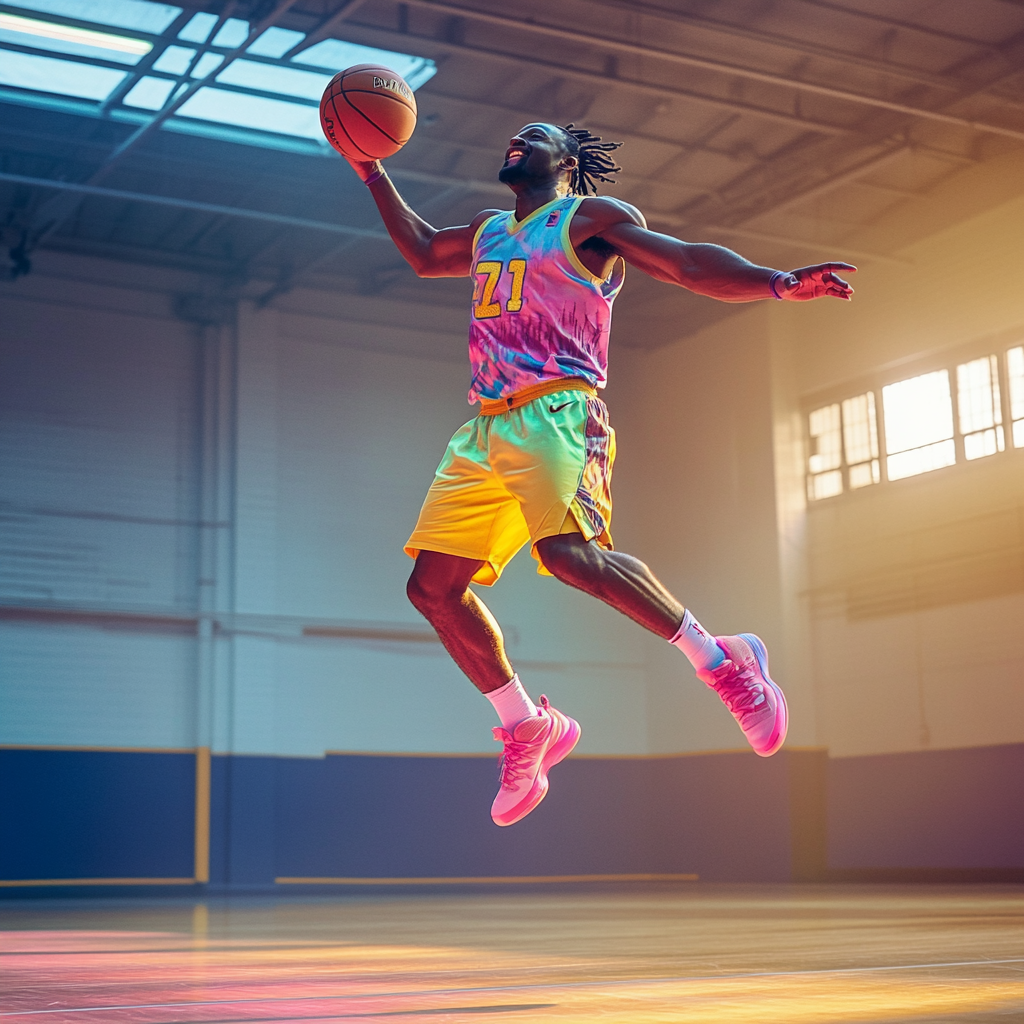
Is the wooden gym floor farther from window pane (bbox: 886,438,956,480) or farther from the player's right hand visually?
window pane (bbox: 886,438,956,480)

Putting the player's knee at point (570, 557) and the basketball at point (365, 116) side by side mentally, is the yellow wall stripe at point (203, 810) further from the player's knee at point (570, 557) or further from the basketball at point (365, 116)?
the player's knee at point (570, 557)

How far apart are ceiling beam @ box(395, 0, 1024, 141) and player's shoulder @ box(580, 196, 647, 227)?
5997 millimetres

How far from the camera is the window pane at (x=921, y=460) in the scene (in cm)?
1128

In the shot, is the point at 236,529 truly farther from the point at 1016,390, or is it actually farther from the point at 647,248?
the point at 647,248

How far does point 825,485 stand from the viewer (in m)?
12.5

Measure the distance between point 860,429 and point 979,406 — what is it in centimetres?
131

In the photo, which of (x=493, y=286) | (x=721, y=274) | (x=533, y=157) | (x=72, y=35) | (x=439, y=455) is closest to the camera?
(x=721, y=274)

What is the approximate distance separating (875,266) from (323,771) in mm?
6590

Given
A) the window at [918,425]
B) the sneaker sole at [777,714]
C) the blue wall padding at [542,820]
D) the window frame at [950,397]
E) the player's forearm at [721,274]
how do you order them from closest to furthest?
the player's forearm at [721,274]
the sneaker sole at [777,714]
the window frame at [950,397]
the window at [918,425]
the blue wall padding at [542,820]

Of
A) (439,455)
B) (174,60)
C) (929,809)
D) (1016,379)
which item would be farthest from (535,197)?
(439,455)

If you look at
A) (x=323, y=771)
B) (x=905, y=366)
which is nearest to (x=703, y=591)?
(x=905, y=366)

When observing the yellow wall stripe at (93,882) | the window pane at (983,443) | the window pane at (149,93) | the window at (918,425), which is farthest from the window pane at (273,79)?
the yellow wall stripe at (93,882)

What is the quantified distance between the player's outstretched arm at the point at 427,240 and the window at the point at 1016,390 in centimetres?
800

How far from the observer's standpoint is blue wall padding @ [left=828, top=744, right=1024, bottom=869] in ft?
35.1
